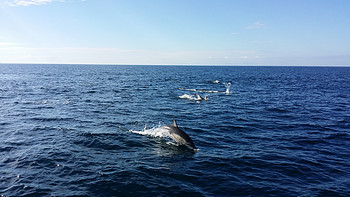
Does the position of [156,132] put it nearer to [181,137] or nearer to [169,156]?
[181,137]

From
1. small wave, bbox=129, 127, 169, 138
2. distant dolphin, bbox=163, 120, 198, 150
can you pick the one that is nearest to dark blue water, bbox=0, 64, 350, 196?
distant dolphin, bbox=163, 120, 198, 150

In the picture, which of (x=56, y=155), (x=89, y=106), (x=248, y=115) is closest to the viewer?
(x=56, y=155)

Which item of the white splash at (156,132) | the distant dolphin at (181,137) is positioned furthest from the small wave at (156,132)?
the distant dolphin at (181,137)

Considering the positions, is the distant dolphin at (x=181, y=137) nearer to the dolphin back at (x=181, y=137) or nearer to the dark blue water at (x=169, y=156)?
the dolphin back at (x=181, y=137)

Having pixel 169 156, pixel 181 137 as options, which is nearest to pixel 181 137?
pixel 181 137

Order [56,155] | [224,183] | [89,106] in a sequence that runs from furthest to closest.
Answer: [89,106], [56,155], [224,183]

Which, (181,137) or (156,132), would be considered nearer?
(181,137)

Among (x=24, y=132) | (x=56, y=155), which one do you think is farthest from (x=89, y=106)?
(x=56, y=155)

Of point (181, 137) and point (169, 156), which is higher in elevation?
point (181, 137)

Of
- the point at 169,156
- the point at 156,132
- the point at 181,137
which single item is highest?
the point at 181,137

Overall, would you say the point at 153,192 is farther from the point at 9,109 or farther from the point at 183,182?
the point at 9,109

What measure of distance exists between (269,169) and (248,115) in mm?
13947

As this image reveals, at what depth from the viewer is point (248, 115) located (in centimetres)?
2583

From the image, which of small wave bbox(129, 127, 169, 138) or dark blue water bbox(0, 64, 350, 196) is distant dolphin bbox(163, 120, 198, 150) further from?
small wave bbox(129, 127, 169, 138)
